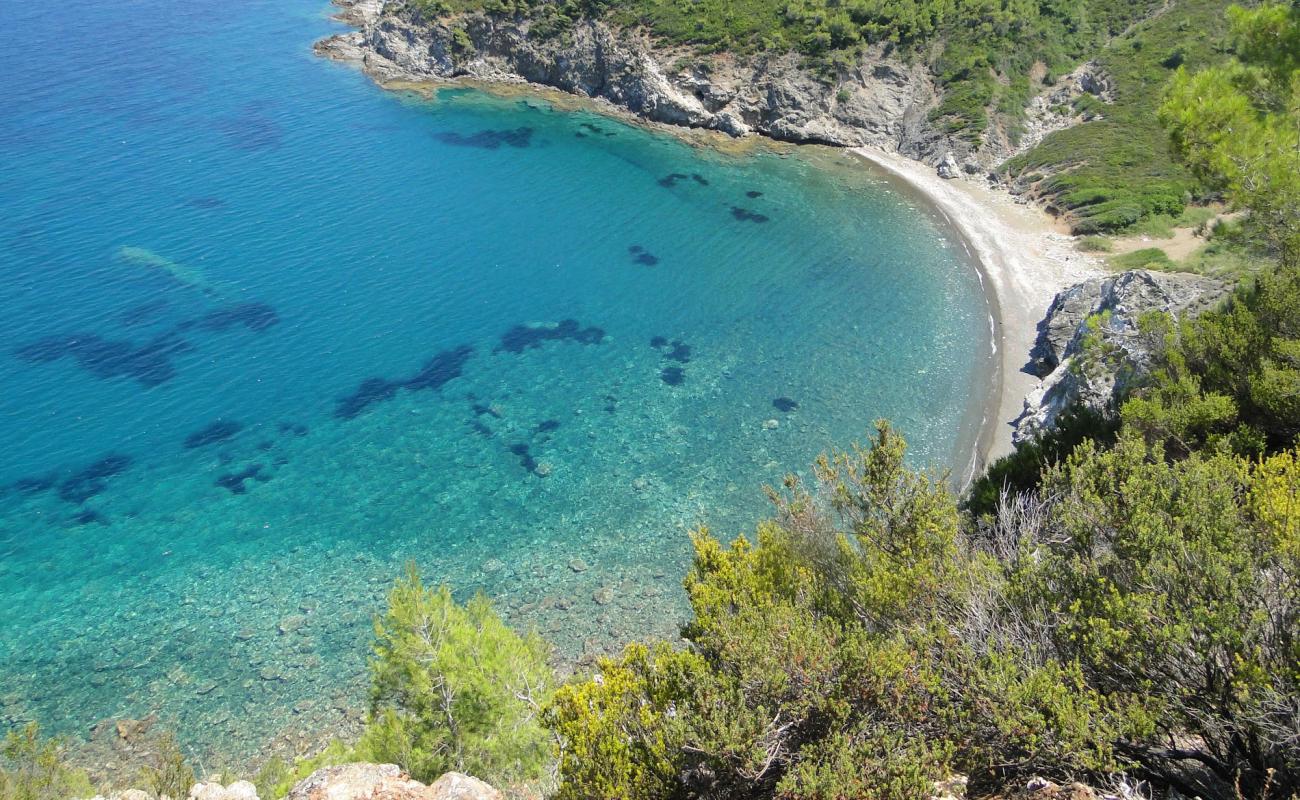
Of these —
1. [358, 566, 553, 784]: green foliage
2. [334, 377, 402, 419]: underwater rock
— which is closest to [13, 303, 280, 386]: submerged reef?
[334, 377, 402, 419]: underwater rock

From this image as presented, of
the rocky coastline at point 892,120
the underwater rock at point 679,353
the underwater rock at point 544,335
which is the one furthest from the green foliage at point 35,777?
the rocky coastline at point 892,120

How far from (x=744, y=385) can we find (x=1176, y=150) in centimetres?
2162

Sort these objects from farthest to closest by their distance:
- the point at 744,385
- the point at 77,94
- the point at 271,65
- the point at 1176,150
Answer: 1. the point at 271,65
2. the point at 77,94
3. the point at 744,385
4. the point at 1176,150

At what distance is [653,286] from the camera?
4844 centimetres

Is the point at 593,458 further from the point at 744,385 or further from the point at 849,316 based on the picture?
the point at 849,316

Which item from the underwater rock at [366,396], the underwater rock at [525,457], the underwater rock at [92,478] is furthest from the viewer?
the underwater rock at [366,396]

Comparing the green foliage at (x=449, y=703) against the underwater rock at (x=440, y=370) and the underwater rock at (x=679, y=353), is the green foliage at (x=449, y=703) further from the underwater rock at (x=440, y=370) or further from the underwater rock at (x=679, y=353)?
the underwater rock at (x=679, y=353)

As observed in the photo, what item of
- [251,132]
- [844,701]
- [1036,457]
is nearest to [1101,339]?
[1036,457]

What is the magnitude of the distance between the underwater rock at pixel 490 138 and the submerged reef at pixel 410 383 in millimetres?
32084

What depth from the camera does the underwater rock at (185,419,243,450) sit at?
3628 centimetres

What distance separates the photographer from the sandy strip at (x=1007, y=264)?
37594 mm

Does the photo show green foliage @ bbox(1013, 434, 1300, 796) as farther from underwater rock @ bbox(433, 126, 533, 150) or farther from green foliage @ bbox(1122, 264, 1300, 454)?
underwater rock @ bbox(433, 126, 533, 150)

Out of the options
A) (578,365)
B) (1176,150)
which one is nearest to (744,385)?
(578,365)

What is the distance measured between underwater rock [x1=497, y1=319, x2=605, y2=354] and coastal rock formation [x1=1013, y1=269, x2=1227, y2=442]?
2293cm
